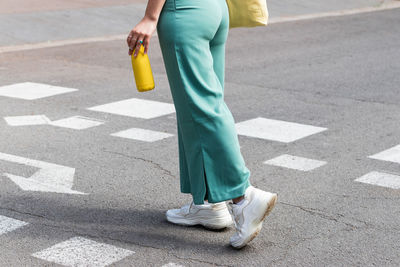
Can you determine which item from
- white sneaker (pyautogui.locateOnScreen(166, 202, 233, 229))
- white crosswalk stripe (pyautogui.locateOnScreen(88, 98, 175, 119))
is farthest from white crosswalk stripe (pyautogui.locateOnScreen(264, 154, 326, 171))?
white crosswalk stripe (pyautogui.locateOnScreen(88, 98, 175, 119))

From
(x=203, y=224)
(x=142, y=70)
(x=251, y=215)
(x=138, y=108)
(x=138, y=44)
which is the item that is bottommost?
(x=138, y=108)

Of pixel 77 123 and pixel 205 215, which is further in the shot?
pixel 77 123

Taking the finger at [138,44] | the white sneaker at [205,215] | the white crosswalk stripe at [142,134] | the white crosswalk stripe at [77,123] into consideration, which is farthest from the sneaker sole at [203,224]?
the white crosswalk stripe at [77,123]

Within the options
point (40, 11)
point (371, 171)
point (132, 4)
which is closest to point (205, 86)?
point (371, 171)

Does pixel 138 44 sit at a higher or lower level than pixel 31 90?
higher

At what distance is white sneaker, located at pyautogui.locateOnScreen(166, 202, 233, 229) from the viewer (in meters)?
4.20

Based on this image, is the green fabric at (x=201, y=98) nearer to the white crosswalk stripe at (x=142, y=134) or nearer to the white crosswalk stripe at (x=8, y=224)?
the white crosswalk stripe at (x=8, y=224)

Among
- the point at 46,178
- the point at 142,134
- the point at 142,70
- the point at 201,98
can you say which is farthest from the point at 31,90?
the point at 201,98

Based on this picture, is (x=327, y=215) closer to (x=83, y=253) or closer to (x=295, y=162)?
(x=295, y=162)

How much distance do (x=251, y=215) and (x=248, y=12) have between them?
40.9 inches

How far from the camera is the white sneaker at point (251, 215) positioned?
12.8ft

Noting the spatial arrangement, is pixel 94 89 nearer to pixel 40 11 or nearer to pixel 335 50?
pixel 335 50

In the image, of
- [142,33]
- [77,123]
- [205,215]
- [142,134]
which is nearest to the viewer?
[142,33]

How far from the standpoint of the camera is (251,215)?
392 centimetres
